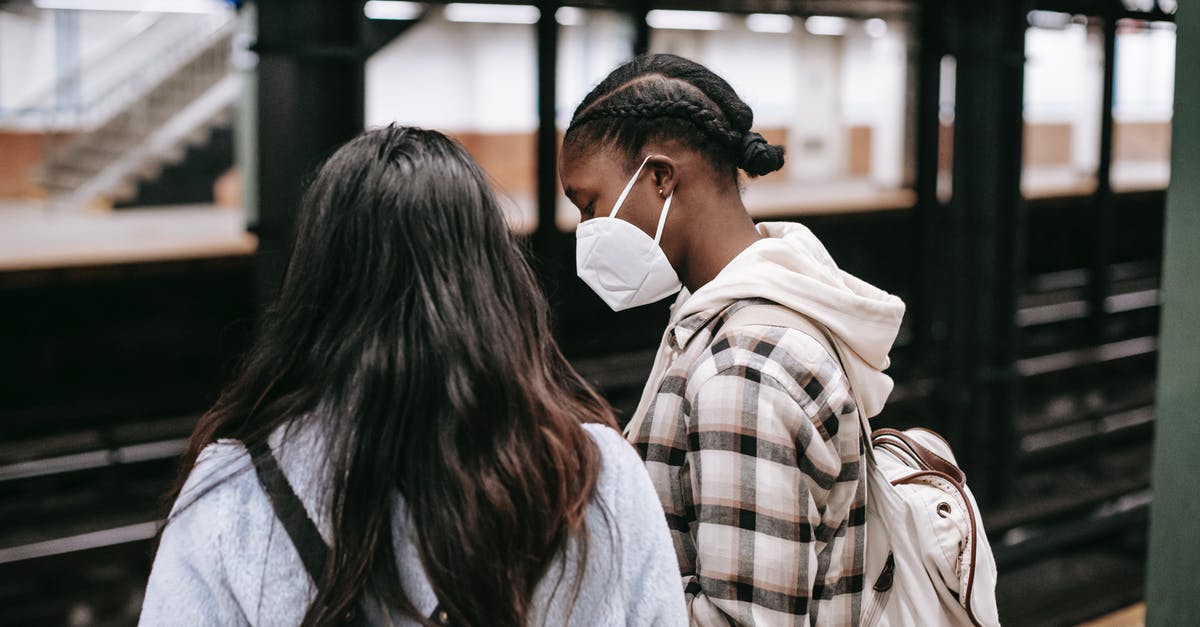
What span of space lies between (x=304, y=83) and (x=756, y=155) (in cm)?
217

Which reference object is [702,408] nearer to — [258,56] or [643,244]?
[643,244]

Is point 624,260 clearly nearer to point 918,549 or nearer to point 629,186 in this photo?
point 629,186

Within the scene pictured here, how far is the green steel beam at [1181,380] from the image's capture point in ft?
6.49

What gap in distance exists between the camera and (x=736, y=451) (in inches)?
53.0

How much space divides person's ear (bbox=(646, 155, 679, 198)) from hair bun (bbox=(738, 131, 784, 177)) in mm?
89

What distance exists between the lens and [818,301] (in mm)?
1451

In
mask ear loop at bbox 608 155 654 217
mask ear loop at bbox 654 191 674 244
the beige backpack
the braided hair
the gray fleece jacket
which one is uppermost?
the braided hair

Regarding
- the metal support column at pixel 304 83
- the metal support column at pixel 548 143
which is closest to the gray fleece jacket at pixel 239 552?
the metal support column at pixel 304 83

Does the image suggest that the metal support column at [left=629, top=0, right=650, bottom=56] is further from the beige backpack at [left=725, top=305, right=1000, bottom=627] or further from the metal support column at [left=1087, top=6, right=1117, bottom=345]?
the beige backpack at [left=725, top=305, right=1000, bottom=627]

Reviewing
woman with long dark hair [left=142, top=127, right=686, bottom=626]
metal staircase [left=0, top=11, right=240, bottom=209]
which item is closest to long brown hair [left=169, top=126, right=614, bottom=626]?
woman with long dark hair [left=142, top=127, right=686, bottom=626]

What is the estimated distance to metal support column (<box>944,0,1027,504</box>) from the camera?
17.5 ft

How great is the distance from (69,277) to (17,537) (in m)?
1.49

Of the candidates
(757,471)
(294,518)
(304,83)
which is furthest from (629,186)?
(304,83)

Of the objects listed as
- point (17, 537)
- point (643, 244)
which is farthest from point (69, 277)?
point (643, 244)
